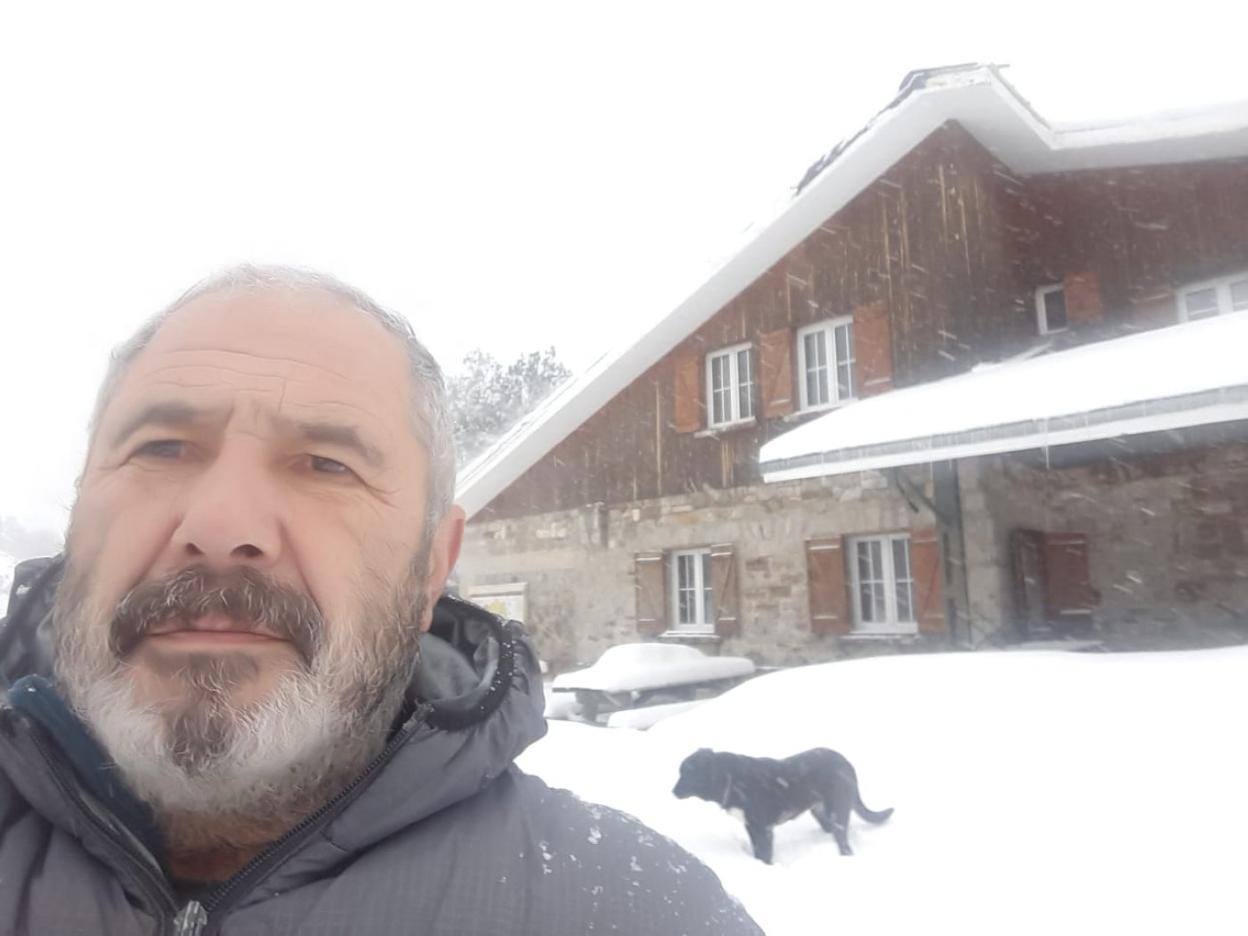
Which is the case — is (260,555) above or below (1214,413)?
below

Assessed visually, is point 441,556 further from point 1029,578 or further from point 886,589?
point 1029,578

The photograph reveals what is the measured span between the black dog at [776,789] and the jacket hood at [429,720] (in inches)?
131

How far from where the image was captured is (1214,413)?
605 cm

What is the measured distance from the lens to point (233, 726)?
111 centimetres

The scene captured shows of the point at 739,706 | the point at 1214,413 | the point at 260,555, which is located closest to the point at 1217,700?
the point at 1214,413

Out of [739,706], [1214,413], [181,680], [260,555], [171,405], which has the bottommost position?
[739,706]

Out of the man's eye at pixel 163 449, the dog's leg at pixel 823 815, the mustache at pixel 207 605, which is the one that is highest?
the man's eye at pixel 163 449

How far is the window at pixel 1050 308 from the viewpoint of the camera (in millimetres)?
11297

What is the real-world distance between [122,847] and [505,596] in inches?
520

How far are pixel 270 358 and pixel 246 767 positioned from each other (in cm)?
61

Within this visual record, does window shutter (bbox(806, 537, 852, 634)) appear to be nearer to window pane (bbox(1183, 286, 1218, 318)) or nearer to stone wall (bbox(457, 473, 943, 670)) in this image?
stone wall (bbox(457, 473, 943, 670))

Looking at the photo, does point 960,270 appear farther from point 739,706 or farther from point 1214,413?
point 739,706

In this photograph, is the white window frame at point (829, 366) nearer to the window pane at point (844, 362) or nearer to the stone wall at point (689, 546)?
the window pane at point (844, 362)

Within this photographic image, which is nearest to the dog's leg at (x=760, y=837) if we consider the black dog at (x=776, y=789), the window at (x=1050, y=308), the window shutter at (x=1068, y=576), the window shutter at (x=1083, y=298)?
the black dog at (x=776, y=789)
